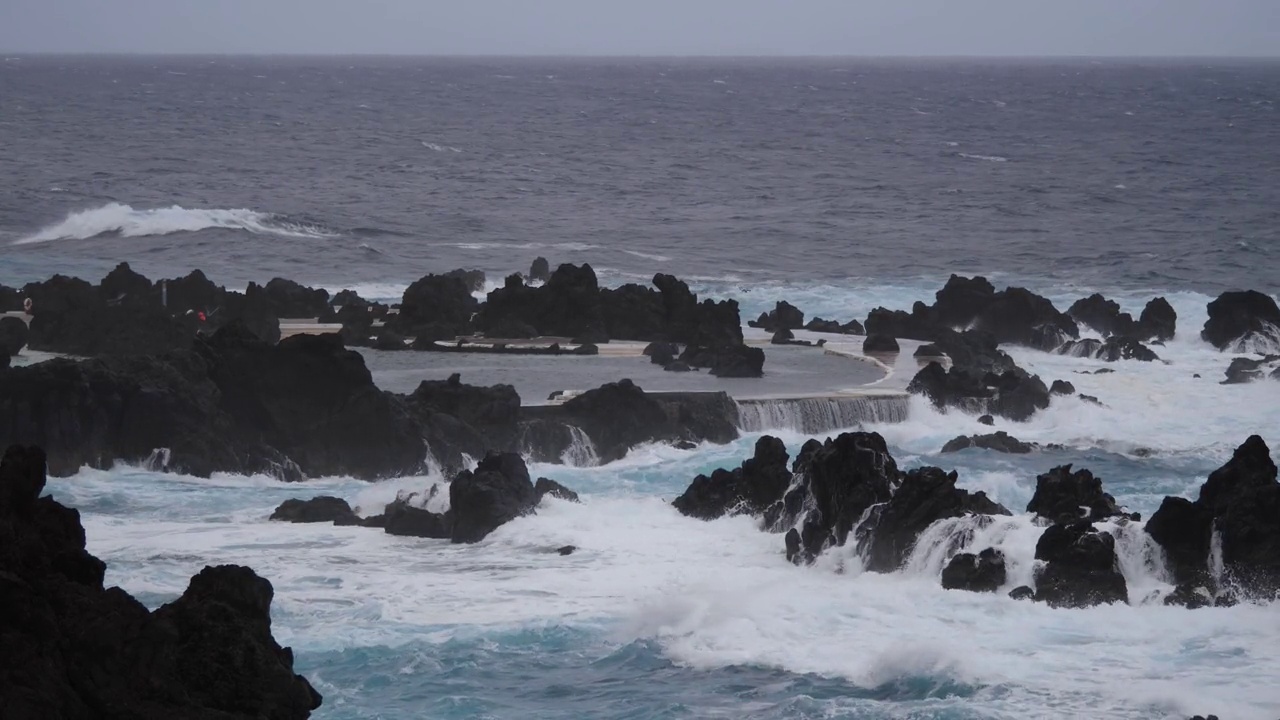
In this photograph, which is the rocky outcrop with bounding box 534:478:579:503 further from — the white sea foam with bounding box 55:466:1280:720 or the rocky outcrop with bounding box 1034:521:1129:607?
the rocky outcrop with bounding box 1034:521:1129:607

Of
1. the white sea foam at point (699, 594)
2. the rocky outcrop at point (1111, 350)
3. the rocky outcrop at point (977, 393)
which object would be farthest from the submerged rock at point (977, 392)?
the rocky outcrop at point (1111, 350)

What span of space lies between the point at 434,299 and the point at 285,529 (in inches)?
614

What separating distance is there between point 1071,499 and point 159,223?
166 feet

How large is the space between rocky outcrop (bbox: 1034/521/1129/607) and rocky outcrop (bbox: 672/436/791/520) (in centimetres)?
514

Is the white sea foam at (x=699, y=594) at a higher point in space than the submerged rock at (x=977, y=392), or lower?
lower

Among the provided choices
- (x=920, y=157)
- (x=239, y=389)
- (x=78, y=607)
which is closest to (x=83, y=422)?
(x=239, y=389)

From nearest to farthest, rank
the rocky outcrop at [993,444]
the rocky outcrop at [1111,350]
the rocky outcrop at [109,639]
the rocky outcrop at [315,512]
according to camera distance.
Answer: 1. the rocky outcrop at [109,639]
2. the rocky outcrop at [315,512]
3. the rocky outcrop at [993,444]
4. the rocky outcrop at [1111,350]

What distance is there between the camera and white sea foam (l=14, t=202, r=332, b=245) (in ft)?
219

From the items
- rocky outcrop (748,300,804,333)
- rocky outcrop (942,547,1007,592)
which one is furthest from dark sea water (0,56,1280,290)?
rocky outcrop (942,547,1007,592)

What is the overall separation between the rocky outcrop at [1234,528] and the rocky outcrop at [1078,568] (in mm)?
794

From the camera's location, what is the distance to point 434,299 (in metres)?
41.0

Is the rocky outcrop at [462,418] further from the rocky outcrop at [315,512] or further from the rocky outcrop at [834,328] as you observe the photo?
the rocky outcrop at [834,328]

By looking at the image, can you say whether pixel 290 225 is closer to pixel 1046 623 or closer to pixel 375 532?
pixel 375 532

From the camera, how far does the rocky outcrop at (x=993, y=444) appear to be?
3300 cm
